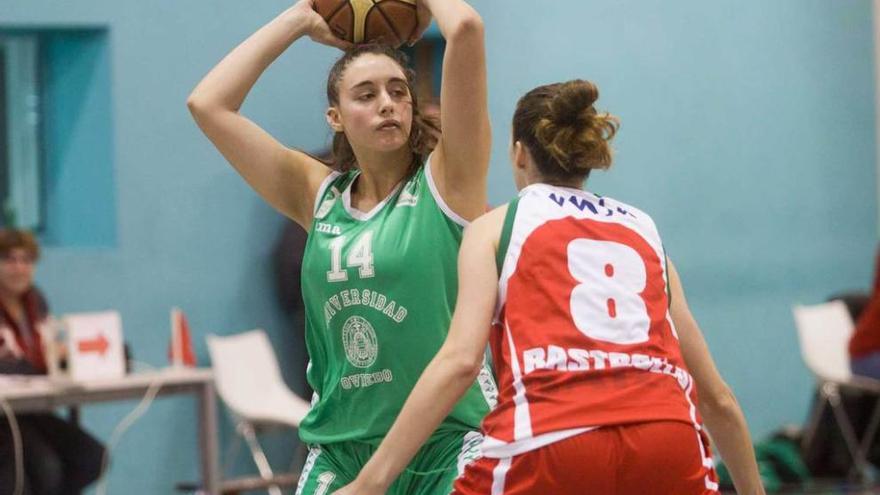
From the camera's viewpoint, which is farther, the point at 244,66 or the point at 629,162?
the point at 629,162

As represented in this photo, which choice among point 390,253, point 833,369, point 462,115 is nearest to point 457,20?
point 462,115

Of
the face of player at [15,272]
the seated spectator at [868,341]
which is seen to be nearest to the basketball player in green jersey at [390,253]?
the face of player at [15,272]

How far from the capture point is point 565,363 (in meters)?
2.60

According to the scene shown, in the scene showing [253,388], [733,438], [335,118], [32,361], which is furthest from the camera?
[253,388]

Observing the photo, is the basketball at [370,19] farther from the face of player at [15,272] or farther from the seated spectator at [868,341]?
the seated spectator at [868,341]

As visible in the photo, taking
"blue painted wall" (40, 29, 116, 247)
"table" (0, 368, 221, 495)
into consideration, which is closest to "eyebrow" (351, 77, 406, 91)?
"table" (0, 368, 221, 495)

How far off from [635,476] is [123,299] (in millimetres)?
5103

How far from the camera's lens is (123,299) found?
7.32m

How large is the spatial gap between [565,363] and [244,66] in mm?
1181

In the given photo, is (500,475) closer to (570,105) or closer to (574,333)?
(574,333)

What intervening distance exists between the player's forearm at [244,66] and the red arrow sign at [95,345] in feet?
9.40

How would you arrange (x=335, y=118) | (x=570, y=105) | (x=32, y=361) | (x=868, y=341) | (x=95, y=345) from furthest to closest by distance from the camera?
(x=868, y=341) → (x=32, y=361) → (x=95, y=345) → (x=335, y=118) → (x=570, y=105)

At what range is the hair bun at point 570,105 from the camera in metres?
2.77

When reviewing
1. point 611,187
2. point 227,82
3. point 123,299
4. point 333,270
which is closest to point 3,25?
point 123,299
